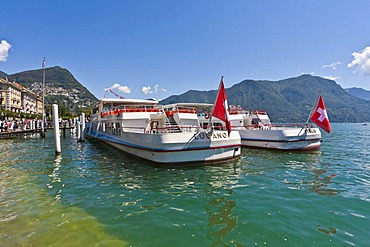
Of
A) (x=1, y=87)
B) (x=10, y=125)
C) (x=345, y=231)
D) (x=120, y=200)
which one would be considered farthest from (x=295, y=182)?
(x=1, y=87)

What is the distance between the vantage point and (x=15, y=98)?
9200 centimetres

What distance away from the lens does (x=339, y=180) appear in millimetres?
10586

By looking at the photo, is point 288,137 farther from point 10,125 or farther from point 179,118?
point 10,125

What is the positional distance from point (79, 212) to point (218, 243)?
14.0ft

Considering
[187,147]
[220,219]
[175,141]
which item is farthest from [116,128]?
[220,219]

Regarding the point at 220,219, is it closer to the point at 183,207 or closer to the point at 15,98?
the point at 183,207

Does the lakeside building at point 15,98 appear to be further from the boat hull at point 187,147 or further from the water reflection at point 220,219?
the water reflection at point 220,219

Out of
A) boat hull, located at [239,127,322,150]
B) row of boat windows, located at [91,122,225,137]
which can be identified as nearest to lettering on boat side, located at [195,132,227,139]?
row of boat windows, located at [91,122,225,137]

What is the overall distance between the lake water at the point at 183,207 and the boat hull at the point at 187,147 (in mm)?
902

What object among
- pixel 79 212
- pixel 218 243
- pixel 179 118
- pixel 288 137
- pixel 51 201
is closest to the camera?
pixel 218 243

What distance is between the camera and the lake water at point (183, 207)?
5316mm

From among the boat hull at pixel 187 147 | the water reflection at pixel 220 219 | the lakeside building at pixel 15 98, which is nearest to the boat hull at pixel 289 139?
the boat hull at pixel 187 147

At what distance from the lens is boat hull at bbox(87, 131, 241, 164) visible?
41.6 ft

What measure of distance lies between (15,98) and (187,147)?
106 metres
